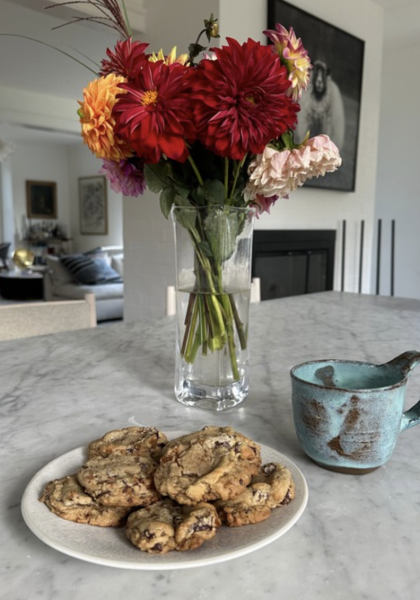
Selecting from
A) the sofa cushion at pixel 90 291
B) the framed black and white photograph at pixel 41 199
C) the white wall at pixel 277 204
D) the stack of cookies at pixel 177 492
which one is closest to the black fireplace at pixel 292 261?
the white wall at pixel 277 204

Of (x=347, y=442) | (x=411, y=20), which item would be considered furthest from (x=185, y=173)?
(x=411, y=20)

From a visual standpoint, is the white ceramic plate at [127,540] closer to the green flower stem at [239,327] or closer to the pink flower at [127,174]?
the green flower stem at [239,327]

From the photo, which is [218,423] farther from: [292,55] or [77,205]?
[77,205]

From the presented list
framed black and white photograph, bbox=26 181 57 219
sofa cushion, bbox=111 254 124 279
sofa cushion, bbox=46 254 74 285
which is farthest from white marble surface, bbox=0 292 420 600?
framed black and white photograph, bbox=26 181 57 219

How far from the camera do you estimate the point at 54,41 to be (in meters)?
3.97

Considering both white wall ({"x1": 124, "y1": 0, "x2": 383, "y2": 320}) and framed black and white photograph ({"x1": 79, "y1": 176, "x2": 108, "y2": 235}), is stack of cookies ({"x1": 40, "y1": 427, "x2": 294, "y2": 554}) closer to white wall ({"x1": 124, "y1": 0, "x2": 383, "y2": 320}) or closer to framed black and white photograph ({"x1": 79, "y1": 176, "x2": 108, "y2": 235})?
white wall ({"x1": 124, "y1": 0, "x2": 383, "y2": 320})

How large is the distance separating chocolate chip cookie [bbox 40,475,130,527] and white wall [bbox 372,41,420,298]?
447 cm

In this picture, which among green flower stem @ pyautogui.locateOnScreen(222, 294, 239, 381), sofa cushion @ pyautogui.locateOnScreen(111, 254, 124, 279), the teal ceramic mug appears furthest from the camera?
sofa cushion @ pyautogui.locateOnScreen(111, 254, 124, 279)

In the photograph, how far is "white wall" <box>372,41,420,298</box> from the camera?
4.34m

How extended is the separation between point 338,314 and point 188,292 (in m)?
0.84

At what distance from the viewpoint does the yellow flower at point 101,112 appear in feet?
1.90

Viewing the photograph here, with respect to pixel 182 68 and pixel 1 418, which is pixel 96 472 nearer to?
pixel 1 418

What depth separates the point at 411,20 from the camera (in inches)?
150

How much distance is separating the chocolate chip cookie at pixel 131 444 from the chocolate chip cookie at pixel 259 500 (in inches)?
3.8
